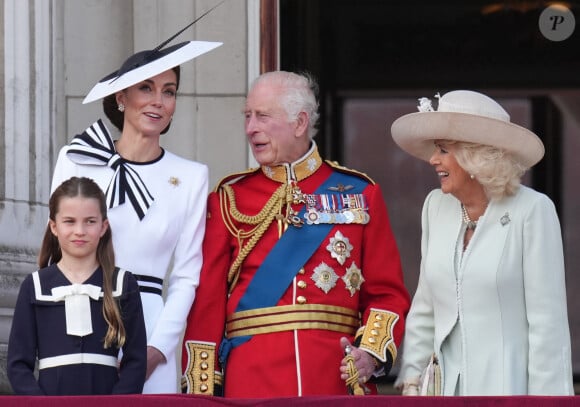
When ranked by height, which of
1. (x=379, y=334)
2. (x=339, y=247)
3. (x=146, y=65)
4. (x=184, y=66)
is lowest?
(x=379, y=334)

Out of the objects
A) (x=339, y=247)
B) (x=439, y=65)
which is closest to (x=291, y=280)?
(x=339, y=247)

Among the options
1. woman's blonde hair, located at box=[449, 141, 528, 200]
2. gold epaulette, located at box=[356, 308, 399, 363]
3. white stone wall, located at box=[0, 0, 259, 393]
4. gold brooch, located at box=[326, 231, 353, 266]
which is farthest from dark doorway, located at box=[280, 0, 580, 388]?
woman's blonde hair, located at box=[449, 141, 528, 200]

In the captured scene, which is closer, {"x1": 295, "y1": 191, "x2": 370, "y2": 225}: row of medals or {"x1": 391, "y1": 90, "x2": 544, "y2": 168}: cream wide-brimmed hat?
{"x1": 391, "y1": 90, "x2": 544, "y2": 168}: cream wide-brimmed hat

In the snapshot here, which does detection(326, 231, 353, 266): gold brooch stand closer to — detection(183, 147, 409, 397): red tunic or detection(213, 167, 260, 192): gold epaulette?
detection(183, 147, 409, 397): red tunic

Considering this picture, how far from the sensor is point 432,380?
5805mm

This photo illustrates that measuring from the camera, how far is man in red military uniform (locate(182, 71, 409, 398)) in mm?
5988

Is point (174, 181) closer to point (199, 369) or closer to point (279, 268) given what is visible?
point (279, 268)

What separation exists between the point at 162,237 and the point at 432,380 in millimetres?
949

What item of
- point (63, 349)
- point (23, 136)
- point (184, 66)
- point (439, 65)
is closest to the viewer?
point (63, 349)

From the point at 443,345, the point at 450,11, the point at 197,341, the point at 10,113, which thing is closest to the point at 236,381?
the point at 197,341

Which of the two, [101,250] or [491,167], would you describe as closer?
[101,250]

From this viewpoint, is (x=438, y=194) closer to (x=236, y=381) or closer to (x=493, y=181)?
(x=493, y=181)

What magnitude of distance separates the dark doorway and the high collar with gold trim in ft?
10.5

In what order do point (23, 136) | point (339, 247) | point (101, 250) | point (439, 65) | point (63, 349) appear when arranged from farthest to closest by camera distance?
point (439, 65) < point (23, 136) < point (339, 247) < point (101, 250) < point (63, 349)
